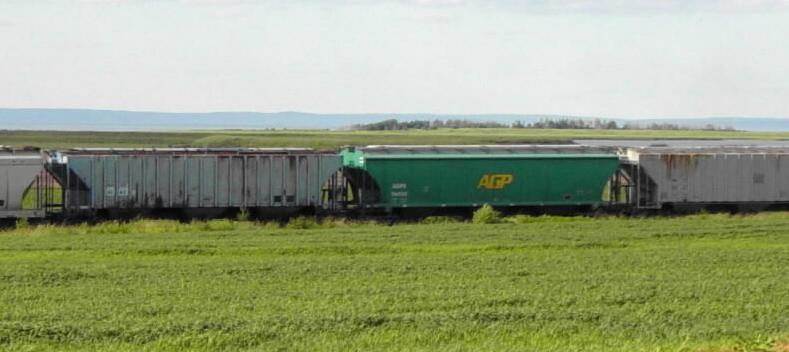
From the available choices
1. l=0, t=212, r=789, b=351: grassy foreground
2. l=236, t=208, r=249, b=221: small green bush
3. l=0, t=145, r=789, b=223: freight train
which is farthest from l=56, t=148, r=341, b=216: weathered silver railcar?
l=0, t=212, r=789, b=351: grassy foreground

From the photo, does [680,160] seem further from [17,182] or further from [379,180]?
[17,182]

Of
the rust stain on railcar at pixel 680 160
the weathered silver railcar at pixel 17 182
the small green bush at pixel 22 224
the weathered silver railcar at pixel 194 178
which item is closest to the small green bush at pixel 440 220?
the weathered silver railcar at pixel 194 178

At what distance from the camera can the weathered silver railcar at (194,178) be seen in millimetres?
42375

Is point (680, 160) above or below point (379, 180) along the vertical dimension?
above

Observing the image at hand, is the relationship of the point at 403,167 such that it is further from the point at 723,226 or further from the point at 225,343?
the point at 225,343

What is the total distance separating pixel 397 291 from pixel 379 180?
2236 centimetres

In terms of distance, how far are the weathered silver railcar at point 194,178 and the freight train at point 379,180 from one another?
0.04 metres

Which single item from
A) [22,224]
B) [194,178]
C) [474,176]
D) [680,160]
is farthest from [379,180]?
[22,224]

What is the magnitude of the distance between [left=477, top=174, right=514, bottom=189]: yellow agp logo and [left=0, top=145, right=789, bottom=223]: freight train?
0.04 m

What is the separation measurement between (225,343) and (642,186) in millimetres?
32895

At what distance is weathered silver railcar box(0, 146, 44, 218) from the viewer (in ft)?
135

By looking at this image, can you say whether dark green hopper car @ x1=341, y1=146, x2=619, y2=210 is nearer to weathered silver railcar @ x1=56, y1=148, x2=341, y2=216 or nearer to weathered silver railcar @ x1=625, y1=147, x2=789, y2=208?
weathered silver railcar @ x1=56, y1=148, x2=341, y2=216

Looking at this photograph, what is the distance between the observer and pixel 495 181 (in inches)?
1805

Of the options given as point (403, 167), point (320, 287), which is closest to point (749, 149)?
point (403, 167)
